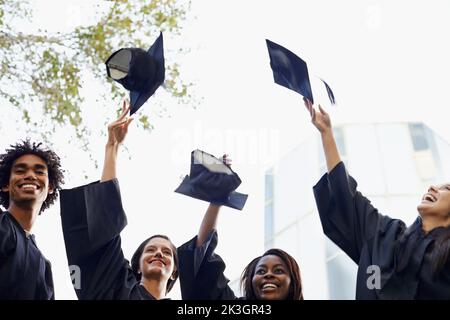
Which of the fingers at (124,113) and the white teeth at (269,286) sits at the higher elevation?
the fingers at (124,113)

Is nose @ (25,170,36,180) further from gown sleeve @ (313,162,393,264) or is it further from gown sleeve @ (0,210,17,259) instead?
gown sleeve @ (313,162,393,264)

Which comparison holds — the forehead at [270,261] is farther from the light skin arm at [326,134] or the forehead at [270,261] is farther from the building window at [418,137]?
the building window at [418,137]

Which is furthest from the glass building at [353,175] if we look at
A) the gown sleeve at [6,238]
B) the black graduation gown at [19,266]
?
the gown sleeve at [6,238]

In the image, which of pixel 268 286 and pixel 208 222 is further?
pixel 208 222

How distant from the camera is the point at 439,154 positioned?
1223 centimetres

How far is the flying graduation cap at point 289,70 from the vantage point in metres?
3.96

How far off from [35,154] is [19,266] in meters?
0.71

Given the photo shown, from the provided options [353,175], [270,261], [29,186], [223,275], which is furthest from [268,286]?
[353,175]

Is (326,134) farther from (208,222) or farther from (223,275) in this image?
(223,275)

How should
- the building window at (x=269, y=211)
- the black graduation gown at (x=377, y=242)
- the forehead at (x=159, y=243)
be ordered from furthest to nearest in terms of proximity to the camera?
the building window at (x=269, y=211) → the forehead at (x=159, y=243) → the black graduation gown at (x=377, y=242)

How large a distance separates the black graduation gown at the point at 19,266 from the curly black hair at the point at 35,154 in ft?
1.11

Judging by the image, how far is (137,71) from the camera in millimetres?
3939
